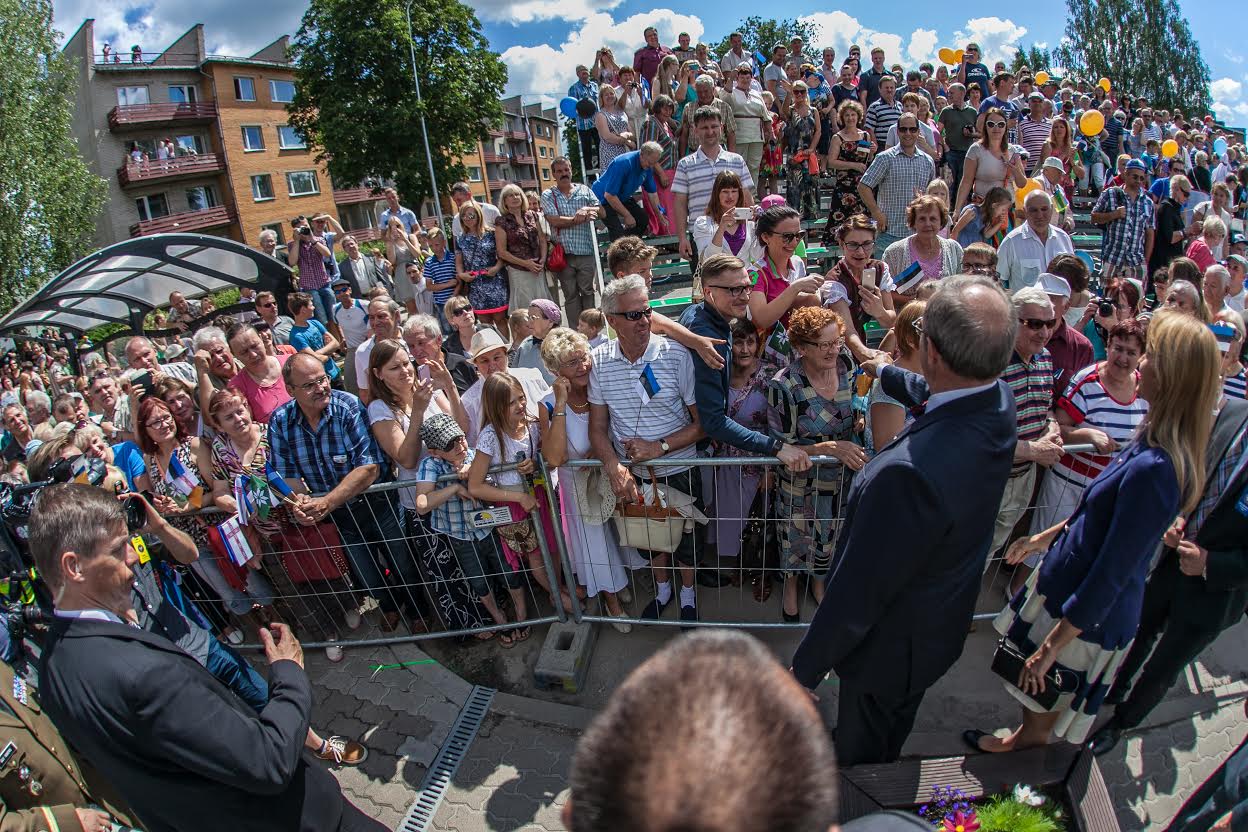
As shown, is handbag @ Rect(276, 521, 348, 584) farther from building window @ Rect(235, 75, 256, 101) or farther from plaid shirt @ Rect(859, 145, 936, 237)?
building window @ Rect(235, 75, 256, 101)

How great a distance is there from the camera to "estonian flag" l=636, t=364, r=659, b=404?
11.6ft

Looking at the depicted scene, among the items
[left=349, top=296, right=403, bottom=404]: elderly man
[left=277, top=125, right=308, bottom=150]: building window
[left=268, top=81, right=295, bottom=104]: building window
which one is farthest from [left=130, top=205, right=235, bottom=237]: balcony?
[left=349, top=296, right=403, bottom=404]: elderly man

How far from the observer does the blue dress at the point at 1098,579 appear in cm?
218

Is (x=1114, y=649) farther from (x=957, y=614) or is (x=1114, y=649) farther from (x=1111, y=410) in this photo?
(x=1111, y=410)

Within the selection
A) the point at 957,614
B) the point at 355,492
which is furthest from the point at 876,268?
the point at 355,492

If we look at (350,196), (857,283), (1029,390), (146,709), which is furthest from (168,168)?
(1029,390)

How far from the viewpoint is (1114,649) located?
2.43 m

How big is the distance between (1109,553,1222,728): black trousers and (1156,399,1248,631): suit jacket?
3cm

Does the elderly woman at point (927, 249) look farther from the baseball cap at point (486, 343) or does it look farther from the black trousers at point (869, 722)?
the black trousers at point (869, 722)

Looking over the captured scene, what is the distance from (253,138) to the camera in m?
39.7

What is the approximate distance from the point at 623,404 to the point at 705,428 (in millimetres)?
468

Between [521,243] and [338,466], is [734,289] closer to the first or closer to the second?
[338,466]

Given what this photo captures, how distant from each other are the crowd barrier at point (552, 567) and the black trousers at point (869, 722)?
41.9 inches

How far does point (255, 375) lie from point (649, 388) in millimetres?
3154
